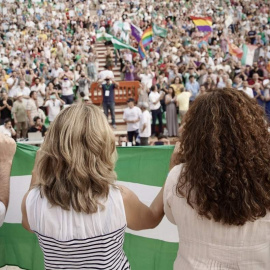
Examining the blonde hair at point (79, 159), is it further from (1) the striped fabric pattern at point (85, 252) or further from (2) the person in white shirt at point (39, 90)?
(2) the person in white shirt at point (39, 90)

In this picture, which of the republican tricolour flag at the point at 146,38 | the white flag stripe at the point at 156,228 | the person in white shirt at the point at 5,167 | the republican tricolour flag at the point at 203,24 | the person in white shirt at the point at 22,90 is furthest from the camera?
the republican tricolour flag at the point at 203,24

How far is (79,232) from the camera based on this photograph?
73.8 inches

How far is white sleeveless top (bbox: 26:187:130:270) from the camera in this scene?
188 centimetres

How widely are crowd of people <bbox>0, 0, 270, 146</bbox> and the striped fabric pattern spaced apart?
6927 millimetres

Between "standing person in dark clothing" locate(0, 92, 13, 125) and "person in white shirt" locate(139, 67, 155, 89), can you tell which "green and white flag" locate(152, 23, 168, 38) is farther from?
"standing person in dark clothing" locate(0, 92, 13, 125)

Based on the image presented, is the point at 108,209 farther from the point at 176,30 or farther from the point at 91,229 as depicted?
the point at 176,30

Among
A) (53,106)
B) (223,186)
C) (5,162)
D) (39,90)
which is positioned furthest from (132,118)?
(223,186)

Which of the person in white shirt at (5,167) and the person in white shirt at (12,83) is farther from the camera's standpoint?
the person in white shirt at (12,83)

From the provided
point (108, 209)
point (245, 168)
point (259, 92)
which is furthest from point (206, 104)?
point (259, 92)

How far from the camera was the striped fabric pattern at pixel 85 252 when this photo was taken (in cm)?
189

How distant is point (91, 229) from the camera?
188cm

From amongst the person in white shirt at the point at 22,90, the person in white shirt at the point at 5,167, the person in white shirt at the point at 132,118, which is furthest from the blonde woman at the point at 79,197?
the person in white shirt at the point at 22,90

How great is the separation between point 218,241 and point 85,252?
0.52m

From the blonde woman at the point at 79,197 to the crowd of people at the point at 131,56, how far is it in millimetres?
6900
